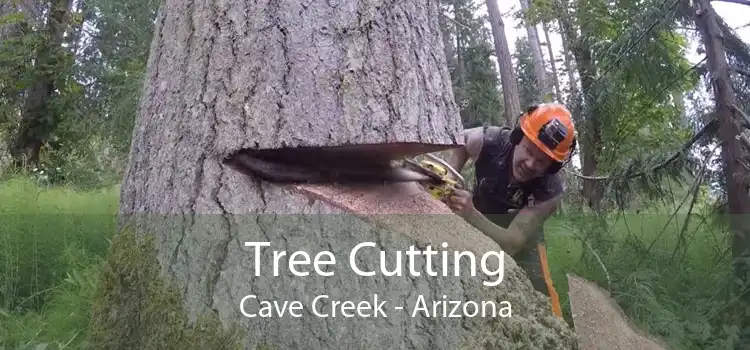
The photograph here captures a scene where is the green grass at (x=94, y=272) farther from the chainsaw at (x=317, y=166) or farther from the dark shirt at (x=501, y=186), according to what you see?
the chainsaw at (x=317, y=166)

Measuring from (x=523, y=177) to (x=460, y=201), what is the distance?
0.75 metres

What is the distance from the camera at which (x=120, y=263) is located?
1.82 metres

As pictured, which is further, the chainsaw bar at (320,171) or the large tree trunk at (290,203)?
the chainsaw bar at (320,171)

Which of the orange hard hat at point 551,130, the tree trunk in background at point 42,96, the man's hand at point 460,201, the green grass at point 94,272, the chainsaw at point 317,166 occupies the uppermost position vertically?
the tree trunk in background at point 42,96

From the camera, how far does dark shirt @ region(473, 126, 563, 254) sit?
3051 mm

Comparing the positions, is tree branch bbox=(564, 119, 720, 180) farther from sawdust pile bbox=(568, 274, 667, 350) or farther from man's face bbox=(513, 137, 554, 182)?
man's face bbox=(513, 137, 554, 182)

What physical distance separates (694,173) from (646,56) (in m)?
0.85

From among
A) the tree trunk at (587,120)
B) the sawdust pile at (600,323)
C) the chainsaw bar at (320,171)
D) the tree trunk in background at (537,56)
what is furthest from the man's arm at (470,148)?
the tree trunk in background at (537,56)

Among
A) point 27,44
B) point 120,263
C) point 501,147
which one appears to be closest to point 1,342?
point 120,263

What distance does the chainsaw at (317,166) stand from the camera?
1.64m

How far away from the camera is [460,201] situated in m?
2.36

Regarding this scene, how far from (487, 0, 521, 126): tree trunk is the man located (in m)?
7.00

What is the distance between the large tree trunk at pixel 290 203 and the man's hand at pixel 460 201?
58cm

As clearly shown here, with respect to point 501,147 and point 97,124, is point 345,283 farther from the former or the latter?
point 97,124
